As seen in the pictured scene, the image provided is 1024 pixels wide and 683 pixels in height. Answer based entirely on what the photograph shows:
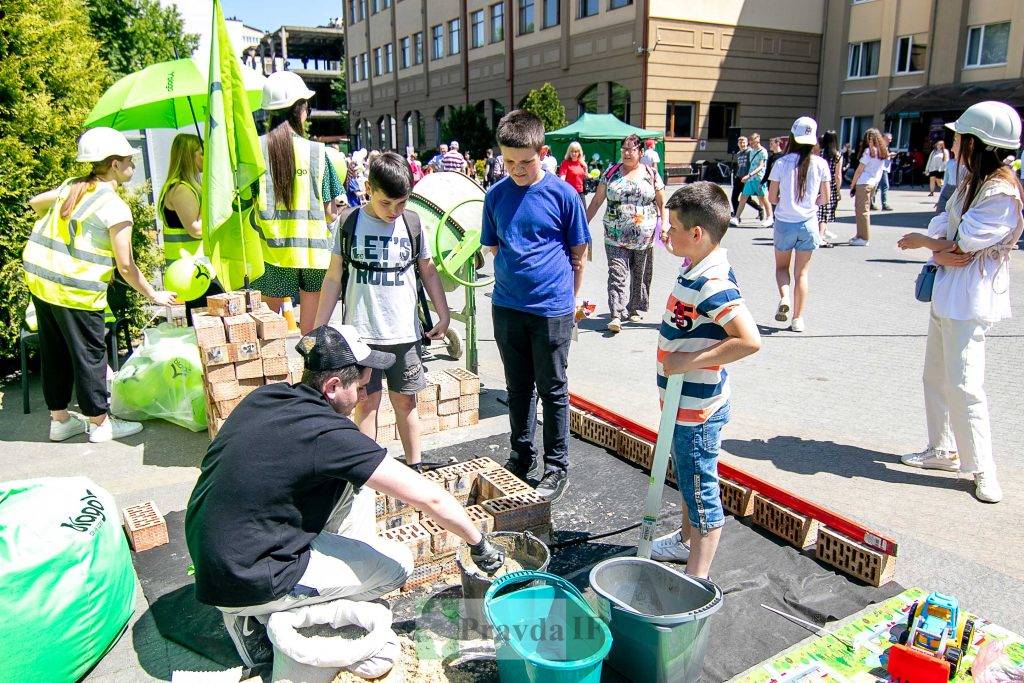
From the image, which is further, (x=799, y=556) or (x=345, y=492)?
(x=799, y=556)

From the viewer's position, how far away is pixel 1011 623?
2.98m

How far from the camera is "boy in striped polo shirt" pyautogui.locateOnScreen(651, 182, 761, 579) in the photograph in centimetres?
279

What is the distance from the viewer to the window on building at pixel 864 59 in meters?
28.8

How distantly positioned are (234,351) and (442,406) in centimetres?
140

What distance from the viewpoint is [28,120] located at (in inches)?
227

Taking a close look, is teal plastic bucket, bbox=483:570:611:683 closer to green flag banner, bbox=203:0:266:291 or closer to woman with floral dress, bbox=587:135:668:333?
green flag banner, bbox=203:0:266:291

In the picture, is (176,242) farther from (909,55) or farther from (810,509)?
(909,55)

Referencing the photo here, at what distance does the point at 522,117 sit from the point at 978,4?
2888 centimetres

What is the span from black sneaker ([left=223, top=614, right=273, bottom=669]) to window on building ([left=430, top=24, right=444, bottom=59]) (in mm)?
42977

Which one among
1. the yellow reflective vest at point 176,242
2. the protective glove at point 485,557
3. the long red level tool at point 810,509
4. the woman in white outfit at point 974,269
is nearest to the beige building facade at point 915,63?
the woman in white outfit at point 974,269

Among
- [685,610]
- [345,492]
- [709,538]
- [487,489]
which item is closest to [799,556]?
[709,538]

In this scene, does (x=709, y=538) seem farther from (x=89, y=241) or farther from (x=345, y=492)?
(x=89, y=241)

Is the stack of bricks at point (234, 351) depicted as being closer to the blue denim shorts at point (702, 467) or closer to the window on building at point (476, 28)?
the blue denim shorts at point (702, 467)

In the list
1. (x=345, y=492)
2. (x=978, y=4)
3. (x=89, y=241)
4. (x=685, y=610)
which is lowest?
(x=685, y=610)
